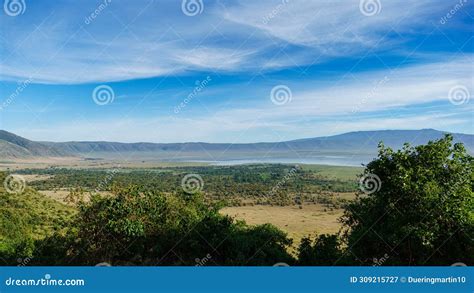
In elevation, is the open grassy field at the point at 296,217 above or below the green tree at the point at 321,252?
above

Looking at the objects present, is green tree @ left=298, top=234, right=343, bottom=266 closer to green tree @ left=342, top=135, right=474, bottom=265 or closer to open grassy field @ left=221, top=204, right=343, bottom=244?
green tree @ left=342, top=135, right=474, bottom=265

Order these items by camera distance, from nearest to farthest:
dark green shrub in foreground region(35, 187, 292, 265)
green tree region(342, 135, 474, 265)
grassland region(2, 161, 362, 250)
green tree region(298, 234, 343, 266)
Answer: green tree region(342, 135, 474, 265) < green tree region(298, 234, 343, 266) < dark green shrub in foreground region(35, 187, 292, 265) < grassland region(2, 161, 362, 250)

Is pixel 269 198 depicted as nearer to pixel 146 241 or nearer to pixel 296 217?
pixel 296 217

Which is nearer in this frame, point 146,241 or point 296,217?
point 146,241

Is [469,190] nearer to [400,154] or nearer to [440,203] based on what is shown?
[440,203]

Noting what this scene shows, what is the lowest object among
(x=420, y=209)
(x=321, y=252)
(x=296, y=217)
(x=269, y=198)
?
(x=321, y=252)

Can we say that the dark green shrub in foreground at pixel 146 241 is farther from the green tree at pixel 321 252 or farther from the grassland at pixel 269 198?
the grassland at pixel 269 198

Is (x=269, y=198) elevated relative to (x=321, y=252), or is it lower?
elevated

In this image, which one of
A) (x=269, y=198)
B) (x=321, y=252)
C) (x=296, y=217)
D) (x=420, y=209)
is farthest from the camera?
(x=269, y=198)

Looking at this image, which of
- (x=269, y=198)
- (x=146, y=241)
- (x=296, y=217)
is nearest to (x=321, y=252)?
(x=146, y=241)

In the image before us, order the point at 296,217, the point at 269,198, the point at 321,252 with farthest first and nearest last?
the point at 269,198 < the point at 296,217 < the point at 321,252

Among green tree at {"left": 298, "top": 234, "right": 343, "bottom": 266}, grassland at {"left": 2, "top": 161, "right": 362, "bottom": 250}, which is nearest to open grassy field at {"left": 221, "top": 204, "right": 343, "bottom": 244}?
grassland at {"left": 2, "top": 161, "right": 362, "bottom": 250}

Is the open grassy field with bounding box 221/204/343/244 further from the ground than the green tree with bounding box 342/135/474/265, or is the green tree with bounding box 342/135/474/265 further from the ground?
the open grassy field with bounding box 221/204/343/244

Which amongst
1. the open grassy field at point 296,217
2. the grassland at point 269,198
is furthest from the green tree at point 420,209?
the open grassy field at point 296,217
